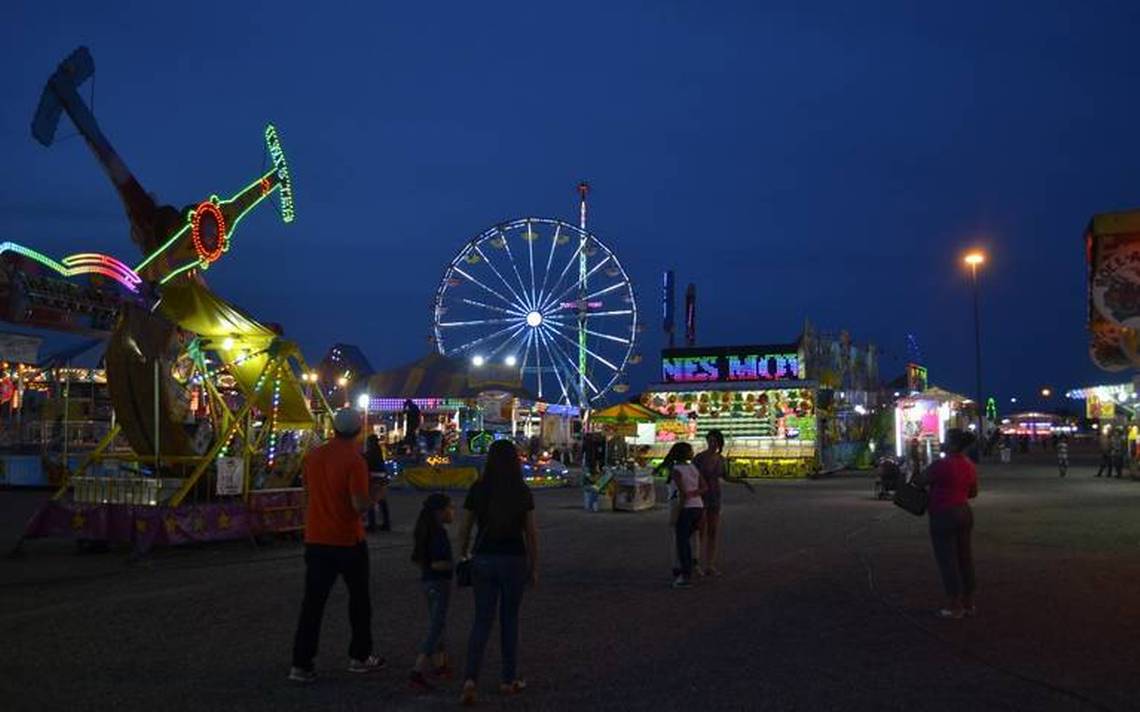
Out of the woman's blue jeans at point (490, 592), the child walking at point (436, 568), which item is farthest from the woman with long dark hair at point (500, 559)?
the child walking at point (436, 568)

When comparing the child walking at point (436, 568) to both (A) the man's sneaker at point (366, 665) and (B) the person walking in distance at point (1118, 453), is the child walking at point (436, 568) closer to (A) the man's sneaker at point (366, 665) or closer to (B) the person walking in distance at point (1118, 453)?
(A) the man's sneaker at point (366, 665)

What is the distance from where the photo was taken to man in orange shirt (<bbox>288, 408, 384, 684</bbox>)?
6250 mm

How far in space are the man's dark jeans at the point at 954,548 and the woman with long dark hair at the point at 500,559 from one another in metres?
4.14

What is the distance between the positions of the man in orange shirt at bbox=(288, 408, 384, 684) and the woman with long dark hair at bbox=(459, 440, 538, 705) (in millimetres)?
912

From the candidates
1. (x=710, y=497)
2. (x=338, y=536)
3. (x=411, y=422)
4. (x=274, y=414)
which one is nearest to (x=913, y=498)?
(x=710, y=497)

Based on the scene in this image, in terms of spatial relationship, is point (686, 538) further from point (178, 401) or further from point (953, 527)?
point (178, 401)

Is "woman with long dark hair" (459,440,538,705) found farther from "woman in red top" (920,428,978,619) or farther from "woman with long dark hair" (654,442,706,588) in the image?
"woman with long dark hair" (654,442,706,588)

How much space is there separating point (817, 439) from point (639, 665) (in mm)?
29117

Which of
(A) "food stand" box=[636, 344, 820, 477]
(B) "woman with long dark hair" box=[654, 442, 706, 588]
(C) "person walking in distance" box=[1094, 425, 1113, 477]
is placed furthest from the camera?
(A) "food stand" box=[636, 344, 820, 477]

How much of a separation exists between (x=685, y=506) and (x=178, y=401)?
24.0 ft

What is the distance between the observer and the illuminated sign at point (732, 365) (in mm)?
35594

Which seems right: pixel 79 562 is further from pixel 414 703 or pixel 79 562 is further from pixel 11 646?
pixel 414 703

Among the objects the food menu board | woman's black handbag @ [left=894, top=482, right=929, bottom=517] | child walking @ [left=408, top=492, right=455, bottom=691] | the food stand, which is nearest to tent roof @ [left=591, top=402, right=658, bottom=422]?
the food stand

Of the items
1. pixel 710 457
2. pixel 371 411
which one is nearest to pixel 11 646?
pixel 710 457
